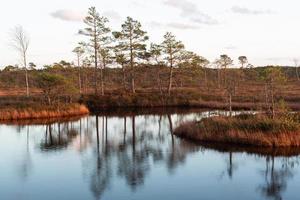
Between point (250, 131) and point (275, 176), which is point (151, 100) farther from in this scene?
point (275, 176)

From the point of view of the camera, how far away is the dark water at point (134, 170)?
52.9ft

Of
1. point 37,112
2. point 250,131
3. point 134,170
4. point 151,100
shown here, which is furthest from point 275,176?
point 151,100

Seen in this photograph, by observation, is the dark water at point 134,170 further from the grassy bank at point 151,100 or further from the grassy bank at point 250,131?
the grassy bank at point 151,100

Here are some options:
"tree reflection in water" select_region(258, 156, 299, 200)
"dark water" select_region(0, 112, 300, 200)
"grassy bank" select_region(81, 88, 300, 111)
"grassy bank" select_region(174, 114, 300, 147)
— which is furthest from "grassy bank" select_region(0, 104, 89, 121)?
"tree reflection in water" select_region(258, 156, 299, 200)

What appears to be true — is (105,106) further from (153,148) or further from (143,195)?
(143,195)

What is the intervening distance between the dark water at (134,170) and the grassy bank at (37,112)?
32.2 feet

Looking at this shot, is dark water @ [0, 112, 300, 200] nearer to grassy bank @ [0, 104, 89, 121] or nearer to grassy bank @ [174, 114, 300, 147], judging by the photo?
grassy bank @ [174, 114, 300, 147]

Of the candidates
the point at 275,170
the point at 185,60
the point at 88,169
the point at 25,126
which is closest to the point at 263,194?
the point at 275,170

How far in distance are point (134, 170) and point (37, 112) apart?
23.7m

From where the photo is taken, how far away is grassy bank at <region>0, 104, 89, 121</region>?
39.9m

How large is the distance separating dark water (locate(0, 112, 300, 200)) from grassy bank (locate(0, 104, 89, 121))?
32.2 feet

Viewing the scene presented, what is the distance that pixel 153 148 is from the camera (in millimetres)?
24984

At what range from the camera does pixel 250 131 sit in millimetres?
24297

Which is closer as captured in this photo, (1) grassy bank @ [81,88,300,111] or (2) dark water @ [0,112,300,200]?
(2) dark water @ [0,112,300,200]
